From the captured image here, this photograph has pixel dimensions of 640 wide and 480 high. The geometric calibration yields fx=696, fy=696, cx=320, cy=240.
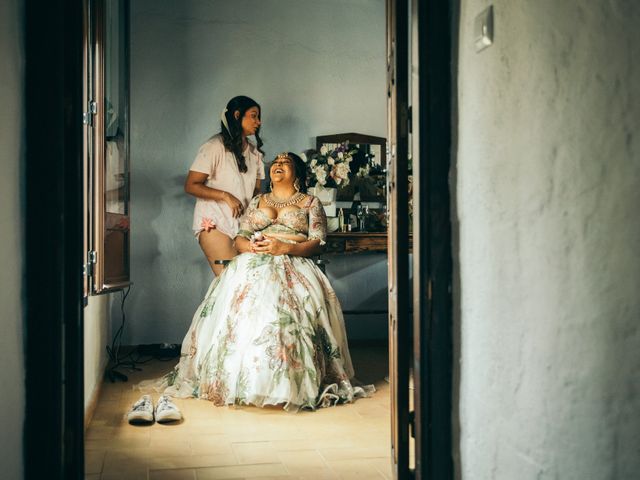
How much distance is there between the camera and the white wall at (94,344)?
3331 mm

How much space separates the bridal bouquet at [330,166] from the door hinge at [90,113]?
7.91 ft

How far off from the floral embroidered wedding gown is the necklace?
0.07m

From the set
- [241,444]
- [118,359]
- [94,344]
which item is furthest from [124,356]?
[241,444]

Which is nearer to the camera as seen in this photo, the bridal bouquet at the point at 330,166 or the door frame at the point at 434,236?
the door frame at the point at 434,236

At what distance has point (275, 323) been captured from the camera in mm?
3648

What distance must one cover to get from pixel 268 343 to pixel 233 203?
50.6 inches

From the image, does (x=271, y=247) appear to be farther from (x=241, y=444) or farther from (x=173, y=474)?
(x=173, y=474)

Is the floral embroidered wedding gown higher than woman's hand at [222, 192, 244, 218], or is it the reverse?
woman's hand at [222, 192, 244, 218]

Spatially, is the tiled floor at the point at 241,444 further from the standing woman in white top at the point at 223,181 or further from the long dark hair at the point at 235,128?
the long dark hair at the point at 235,128

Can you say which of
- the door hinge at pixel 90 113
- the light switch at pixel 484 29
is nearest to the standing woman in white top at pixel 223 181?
the door hinge at pixel 90 113

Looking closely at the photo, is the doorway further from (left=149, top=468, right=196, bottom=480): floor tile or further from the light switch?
(left=149, top=468, right=196, bottom=480): floor tile

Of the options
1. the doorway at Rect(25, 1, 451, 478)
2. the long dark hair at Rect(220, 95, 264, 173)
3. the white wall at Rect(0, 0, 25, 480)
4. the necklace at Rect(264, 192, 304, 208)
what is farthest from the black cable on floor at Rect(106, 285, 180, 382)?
the white wall at Rect(0, 0, 25, 480)

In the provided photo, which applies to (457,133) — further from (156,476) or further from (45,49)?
(156,476)

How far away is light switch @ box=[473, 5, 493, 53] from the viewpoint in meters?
1.72
